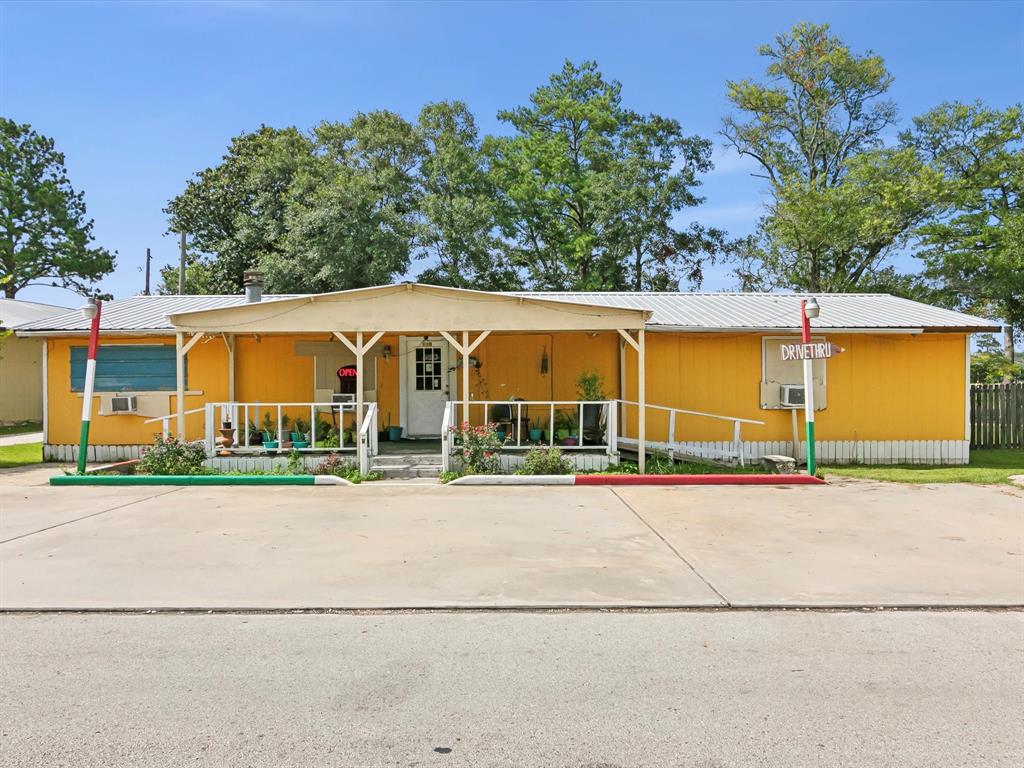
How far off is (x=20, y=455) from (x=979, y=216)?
2804cm

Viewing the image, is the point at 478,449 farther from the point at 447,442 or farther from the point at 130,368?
the point at 130,368

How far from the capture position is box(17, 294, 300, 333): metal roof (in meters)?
12.9

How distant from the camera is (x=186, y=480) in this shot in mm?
10703

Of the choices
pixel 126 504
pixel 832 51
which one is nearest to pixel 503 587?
pixel 126 504

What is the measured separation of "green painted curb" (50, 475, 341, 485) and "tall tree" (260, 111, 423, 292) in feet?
45.6

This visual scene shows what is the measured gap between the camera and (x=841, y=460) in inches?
521

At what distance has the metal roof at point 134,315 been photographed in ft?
42.4

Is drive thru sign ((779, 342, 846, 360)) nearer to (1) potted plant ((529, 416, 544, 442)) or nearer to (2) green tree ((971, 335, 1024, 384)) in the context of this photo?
(1) potted plant ((529, 416, 544, 442))

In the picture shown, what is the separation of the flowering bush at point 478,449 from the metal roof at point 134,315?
455 cm

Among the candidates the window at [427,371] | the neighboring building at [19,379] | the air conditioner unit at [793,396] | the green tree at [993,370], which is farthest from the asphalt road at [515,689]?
the neighboring building at [19,379]

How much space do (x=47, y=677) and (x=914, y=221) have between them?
27460 millimetres

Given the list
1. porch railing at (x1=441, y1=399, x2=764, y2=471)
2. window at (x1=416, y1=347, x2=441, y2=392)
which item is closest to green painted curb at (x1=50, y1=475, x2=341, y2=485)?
porch railing at (x1=441, y1=399, x2=764, y2=471)

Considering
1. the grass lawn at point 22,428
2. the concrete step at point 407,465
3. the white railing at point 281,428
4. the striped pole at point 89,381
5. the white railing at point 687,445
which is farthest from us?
the grass lawn at point 22,428

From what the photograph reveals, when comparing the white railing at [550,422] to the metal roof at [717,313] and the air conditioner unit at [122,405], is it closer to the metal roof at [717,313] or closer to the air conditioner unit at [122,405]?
the metal roof at [717,313]
